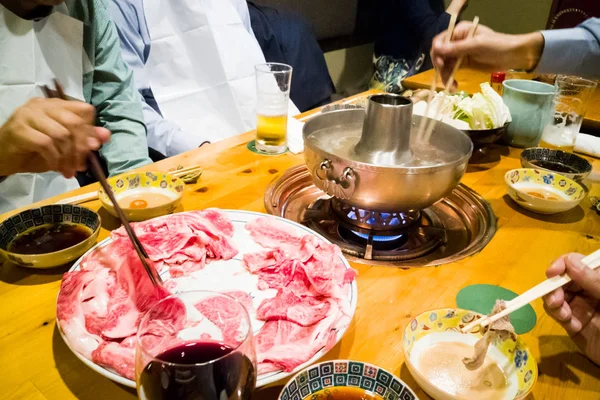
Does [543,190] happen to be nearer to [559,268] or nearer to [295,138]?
[559,268]

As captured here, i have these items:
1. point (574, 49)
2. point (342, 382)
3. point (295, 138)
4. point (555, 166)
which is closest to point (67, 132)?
point (342, 382)

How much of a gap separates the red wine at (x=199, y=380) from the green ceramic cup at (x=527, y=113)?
1.81 m

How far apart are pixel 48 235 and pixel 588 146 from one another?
7.06ft

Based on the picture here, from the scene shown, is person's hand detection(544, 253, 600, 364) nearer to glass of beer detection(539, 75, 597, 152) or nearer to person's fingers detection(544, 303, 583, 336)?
person's fingers detection(544, 303, 583, 336)

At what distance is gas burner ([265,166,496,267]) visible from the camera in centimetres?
135

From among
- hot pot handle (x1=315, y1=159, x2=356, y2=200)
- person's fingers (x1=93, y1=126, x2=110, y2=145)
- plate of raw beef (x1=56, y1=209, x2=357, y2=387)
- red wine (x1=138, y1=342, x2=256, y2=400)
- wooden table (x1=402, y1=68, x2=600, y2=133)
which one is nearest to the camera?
red wine (x1=138, y1=342, x2=256, y2=400)

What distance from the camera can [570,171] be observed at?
5.80ft

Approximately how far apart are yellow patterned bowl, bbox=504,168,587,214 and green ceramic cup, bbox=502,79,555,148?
425 millimetres

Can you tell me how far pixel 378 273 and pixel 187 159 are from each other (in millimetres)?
951

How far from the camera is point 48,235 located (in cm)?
122

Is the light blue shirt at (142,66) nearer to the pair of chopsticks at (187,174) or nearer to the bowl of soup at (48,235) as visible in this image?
the pair of chopsticks at (187,174)

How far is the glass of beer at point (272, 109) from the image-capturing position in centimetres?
187

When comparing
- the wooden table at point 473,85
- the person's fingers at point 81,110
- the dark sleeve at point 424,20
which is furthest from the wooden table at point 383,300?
the dark sleeve at point 424,20

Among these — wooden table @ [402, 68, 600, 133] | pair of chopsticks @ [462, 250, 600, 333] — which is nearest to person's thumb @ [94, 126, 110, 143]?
pair of chopsticks @ [462, 250, 600, 333]
